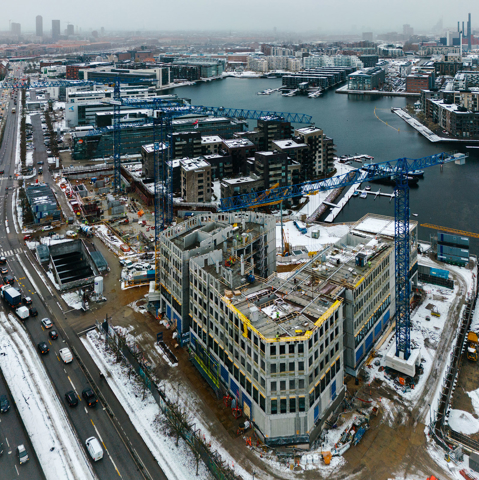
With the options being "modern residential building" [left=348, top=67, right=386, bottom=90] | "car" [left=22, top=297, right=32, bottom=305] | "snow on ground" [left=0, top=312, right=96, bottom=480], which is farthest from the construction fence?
"modern residential building" [left=348, top=67, right=386, bottom=90]

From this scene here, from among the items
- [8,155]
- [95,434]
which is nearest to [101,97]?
[8,155]

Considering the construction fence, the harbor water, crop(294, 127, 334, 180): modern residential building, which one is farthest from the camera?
crop(294, 127, 334, 180): modern residential building

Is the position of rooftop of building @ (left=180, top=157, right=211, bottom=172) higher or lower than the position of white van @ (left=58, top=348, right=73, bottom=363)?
higher

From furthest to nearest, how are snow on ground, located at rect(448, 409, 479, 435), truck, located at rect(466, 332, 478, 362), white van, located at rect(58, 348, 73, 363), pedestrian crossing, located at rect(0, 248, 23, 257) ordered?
pedestrian crossing, located at rect(0, 248, 23, 257) → truck, located at rect(466, 332, 478, 362) → white van, located at rect(58, 348, 73, 363) → snow on ground, located at rect(448, 409, 479, 435)

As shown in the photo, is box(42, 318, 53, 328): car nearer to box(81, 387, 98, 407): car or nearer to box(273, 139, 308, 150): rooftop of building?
box(81, 387, 98, 407): car

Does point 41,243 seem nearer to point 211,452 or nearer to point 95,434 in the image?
point 95,434

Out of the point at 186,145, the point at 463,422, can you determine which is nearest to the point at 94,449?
the point at 463,422
